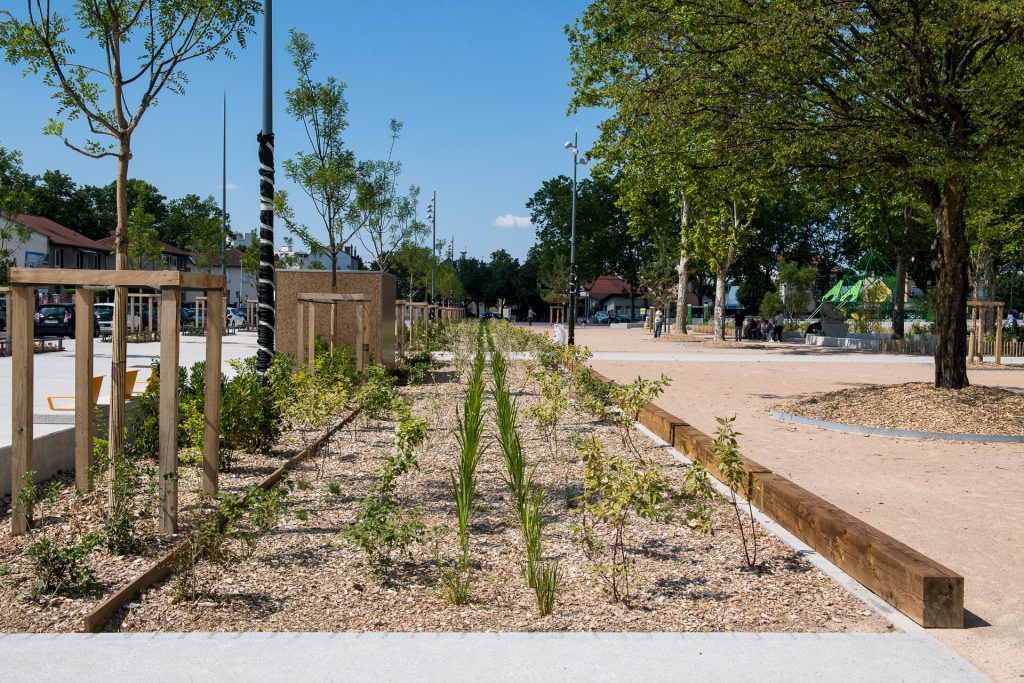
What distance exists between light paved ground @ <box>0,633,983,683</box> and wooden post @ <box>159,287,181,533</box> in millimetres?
1540

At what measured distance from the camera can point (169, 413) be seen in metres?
5.13

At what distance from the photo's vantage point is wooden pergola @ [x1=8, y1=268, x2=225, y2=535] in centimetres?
511

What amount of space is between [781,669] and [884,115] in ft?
29.5

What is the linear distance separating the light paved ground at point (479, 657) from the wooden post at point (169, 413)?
154 centimetres

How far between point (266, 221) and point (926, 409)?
331 inches

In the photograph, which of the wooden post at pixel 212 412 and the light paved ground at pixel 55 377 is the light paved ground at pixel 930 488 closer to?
the wooden post at pixel 212 412

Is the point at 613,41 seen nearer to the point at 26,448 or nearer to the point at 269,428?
the point at 269,428

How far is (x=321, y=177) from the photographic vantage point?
17.7 m

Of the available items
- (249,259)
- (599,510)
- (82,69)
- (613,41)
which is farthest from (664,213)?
(599,510)

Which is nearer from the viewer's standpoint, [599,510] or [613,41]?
[599,510]

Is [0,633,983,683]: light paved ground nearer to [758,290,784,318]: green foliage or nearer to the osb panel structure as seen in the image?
the osb panel structure

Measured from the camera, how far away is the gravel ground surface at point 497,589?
394cm

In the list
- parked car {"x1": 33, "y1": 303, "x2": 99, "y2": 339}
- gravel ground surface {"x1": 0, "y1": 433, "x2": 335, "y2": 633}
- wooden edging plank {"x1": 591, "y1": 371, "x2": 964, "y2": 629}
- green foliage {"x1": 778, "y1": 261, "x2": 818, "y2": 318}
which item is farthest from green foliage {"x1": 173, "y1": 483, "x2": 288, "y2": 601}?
green foliage {"x1": 778, "y1": 261, "x2": 818, "y2": 318}

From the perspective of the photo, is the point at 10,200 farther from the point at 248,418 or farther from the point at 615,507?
the point at 615,507
